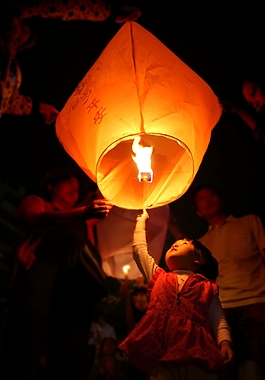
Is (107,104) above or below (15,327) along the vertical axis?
above

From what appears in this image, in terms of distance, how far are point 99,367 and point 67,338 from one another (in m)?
0.48

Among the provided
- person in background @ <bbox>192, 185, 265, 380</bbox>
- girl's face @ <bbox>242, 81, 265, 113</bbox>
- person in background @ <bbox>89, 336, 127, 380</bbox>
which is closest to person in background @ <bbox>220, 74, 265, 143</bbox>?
girl's face @ <bbox>242, 81, 265, 113</bbox>

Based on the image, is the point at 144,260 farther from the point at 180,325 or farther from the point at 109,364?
the point at 109,364

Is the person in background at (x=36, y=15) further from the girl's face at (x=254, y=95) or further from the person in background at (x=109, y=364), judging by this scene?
the person in background at (x=109, y=364)

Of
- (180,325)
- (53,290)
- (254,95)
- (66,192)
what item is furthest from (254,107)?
(180,325)

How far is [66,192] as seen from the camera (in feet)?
12.5

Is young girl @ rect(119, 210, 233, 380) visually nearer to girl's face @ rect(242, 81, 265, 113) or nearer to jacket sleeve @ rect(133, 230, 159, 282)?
jacket sleeve @ rect(133, 230, 159, 282)

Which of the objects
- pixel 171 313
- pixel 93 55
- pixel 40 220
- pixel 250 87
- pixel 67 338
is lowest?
pixel 67 338

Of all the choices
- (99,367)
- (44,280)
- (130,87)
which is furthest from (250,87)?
(99,367)

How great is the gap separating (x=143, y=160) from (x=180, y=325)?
881mm

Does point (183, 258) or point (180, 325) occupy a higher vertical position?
point (183, 258)

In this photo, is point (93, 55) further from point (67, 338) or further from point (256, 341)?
point (256, 341)

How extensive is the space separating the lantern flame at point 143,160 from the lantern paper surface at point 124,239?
1.33 m

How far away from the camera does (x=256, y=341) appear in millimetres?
2906
